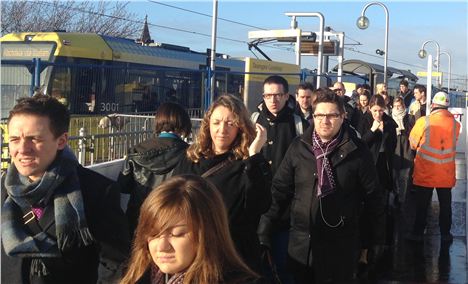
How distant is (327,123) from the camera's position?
4.29 metres

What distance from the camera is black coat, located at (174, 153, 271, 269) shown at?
134 inches

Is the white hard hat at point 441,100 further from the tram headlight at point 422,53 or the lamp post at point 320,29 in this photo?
the tram headlight at point 422,53

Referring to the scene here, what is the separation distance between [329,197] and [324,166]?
7.9 inches

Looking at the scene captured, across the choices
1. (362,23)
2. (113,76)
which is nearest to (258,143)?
(113,76)

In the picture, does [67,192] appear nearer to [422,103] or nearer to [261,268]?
[261,268]

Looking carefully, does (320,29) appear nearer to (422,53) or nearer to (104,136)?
(104,136)

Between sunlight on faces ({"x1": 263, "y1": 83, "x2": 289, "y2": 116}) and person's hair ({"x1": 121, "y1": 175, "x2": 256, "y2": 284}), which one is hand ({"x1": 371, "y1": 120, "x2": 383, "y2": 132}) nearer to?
sunlight on faces ({"x1": 263, "y1": 83, "x2": 289, "y2": 116})

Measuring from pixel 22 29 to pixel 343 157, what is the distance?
33.5 m

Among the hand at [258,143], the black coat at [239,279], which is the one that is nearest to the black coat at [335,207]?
the hand at [258,143]

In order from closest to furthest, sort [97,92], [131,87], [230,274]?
[230,274], [97,92], [131,87]

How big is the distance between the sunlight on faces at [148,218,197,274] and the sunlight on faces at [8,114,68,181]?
2.90ft

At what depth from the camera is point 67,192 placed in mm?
2678

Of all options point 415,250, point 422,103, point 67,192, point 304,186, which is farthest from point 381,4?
point 67,192

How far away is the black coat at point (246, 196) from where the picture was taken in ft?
11.1
